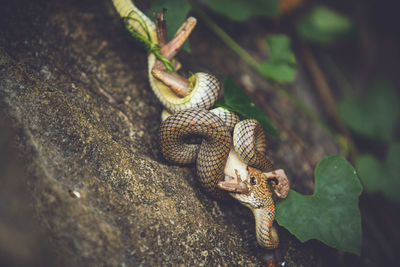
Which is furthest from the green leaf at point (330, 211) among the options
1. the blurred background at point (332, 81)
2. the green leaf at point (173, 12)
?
the green leaf at point (173, 12)

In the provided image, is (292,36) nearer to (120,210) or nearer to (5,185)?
(120,210)

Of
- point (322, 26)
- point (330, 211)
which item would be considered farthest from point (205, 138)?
point (322, 26)

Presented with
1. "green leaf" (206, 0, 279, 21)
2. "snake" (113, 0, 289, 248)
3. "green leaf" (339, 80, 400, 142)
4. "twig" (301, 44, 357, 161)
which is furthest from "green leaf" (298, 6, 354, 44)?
"snake" (113, 0, 289, 248)

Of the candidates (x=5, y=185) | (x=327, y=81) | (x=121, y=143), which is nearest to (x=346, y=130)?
(x=327, y=81)

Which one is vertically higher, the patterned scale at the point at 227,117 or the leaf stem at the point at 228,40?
the leaf stem at the point at 228,40

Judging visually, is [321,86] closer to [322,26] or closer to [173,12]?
[322,26]

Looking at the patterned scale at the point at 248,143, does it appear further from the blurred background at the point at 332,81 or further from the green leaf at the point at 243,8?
the green leaf at the point at 243,8
